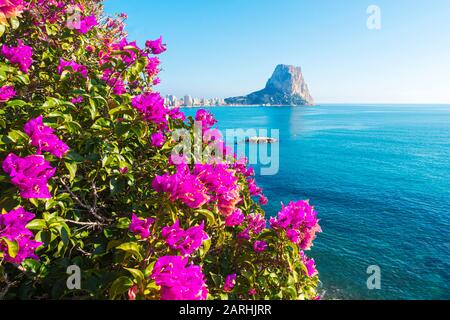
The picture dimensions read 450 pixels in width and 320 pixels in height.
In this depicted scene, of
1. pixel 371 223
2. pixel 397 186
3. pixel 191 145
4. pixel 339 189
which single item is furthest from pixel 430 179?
pixel 191 145

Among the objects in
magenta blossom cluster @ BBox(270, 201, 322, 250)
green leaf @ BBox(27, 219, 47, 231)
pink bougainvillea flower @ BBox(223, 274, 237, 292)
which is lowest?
pink bougainvillea flower @ BBox(223, 274, 237, 292)

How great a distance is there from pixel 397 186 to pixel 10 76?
140 ft

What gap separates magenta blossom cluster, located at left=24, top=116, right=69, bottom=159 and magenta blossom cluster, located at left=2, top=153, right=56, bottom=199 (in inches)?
8.5

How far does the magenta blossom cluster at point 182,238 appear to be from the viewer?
2.32 metres

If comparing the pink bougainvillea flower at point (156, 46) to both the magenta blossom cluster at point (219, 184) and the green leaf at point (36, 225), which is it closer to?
the magenta blossom cluster at point (219, 184)

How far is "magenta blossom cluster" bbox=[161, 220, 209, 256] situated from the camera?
232 centimetres

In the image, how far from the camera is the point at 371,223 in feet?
88.1

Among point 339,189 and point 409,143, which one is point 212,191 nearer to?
point 339,189

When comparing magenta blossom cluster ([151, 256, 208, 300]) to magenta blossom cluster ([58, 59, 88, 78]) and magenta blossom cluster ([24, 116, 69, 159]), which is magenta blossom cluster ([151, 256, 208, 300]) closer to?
magenta blossom cluster ([24, 116, 69, 159])

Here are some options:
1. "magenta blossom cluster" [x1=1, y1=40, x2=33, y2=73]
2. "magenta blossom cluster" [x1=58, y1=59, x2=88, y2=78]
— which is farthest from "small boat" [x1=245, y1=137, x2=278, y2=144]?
"magenta blossom cluster" [x1=1, y1=40, x2=33, y2=73]

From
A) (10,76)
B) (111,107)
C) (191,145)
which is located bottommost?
(191,145)

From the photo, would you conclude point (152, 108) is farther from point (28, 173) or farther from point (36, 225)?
point (36, 225)

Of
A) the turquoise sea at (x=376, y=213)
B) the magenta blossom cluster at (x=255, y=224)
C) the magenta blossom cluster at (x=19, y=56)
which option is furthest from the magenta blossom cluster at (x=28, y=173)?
the turquoise sea at (x=376, y=213)

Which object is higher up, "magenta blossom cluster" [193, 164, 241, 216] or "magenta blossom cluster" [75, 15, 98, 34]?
"magenta blossom cluster" [75, 15, 98, 34]
